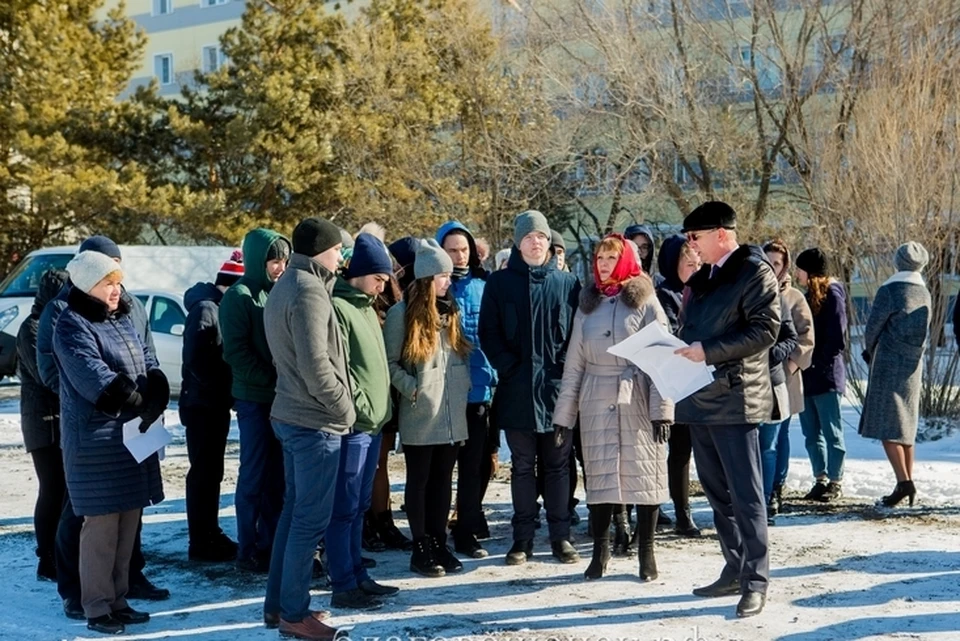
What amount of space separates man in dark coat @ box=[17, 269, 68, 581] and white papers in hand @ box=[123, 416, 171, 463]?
114 cm

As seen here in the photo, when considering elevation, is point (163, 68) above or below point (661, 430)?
above

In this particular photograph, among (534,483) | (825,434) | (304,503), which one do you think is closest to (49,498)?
(304,503)

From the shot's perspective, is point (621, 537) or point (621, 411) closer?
point (621, 411)

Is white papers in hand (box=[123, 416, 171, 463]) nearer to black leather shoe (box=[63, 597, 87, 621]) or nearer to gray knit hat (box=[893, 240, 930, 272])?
black leather shoe (box=[63, 597, 87, 621])

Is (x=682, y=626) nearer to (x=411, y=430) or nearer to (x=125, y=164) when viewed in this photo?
(x=411, y=430)

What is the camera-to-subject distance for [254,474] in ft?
21.7

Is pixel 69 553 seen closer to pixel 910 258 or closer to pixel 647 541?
pixel 647 541

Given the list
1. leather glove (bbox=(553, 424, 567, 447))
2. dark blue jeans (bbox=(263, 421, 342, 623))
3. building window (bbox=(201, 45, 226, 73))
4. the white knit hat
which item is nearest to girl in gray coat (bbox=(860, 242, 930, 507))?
leather glove (bbox=(553, 424, 567, 447))

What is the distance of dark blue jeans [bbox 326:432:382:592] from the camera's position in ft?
18.6

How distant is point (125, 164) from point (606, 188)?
417 inches

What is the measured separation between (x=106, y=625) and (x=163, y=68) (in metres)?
39.6

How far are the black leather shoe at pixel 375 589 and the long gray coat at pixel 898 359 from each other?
406 centimetres

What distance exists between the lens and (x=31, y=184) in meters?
23.2

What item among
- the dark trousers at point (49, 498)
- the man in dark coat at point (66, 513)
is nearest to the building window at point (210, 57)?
the dark trousers at point (49, 498)
